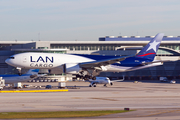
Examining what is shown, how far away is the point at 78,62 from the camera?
64.2 metres

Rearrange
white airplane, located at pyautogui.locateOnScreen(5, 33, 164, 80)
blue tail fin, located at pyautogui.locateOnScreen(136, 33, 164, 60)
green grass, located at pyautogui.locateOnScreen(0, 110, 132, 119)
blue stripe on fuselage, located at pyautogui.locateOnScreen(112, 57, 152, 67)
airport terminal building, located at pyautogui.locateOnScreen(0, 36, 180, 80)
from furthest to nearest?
airport terminal building, located at pyautogui.locateOnScreen(0, 36, 180, 80)
blue tail fin, located at pyautogui.locateOnScreen(136, 33, 164, 60)
blue stripe on fuselage, located at pyautogui.locateOnScreen(112, 57, 152, 67)
white airplane, located at pyautogui.locateOnScreen(5, 33, 164, 80)
green grass, located at pyautogui.locateOnScreen(0, 110, 132, 119)

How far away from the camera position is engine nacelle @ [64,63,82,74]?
62281mm

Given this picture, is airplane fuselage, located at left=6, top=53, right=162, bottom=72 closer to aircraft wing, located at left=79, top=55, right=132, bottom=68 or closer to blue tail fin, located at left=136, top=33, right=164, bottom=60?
aircraft wing, located at left=79, top=55, right=132, bottom=68

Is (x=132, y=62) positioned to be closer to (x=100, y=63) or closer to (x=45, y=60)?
(x=100, y=63)

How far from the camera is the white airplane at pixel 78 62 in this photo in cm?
6072

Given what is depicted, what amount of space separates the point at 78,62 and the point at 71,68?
2.69 m

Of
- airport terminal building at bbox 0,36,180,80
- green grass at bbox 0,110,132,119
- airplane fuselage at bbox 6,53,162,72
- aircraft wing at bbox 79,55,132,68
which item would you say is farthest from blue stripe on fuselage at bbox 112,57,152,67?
airport terminal building at bbox 0,36,180,80

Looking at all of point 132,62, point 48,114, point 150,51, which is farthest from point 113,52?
point 48,114

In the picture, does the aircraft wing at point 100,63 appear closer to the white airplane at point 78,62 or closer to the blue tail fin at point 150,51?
the white airplane at point 78,62

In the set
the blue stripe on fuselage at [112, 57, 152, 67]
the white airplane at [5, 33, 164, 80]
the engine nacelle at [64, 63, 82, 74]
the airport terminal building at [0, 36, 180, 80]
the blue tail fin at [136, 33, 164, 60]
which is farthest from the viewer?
the airport terminal building at [0, 36, 180, 80]

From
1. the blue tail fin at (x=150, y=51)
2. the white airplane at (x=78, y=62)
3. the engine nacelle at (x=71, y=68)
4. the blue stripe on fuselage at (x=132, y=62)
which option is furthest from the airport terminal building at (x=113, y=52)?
the engine nacelle at (x=71, y=68)

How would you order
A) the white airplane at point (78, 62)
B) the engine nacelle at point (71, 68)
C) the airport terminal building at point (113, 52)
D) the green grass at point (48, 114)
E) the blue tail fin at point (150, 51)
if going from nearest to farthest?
the green grass at point (48, 114)
the white airplane at point (78, 62)
the engine nacelle at point (71, 68)
the blue tail fin at point (150, 51)
the airport terminal building at point (113, 52)

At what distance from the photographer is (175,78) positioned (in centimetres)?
13550

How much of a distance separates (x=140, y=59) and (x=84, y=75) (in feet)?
51.0
